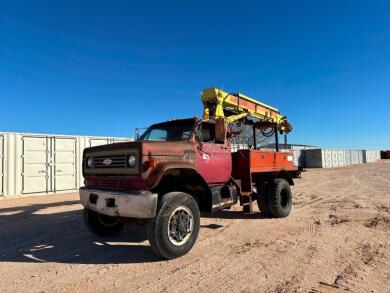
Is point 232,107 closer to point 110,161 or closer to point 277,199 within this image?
point 277,199

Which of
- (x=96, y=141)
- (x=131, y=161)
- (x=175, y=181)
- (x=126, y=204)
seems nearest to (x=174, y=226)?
(x=126, y=204)

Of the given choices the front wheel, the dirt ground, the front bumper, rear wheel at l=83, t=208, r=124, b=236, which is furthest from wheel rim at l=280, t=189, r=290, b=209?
the front bumper

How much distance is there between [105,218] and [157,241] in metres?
2.16

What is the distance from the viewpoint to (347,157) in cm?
5253

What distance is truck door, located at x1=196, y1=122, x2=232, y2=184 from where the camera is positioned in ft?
19.7

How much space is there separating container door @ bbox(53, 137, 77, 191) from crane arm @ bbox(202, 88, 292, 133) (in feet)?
32.4

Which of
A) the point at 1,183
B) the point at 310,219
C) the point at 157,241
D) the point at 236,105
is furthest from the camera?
the point at 1,183

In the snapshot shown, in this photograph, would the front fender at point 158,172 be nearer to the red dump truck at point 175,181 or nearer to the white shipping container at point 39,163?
the red dump truck at point 175,181

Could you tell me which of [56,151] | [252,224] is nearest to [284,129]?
[252,224]

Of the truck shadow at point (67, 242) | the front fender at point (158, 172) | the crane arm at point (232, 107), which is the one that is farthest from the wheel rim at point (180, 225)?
the crane arm at point (232, 107)

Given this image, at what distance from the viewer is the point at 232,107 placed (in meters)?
9.27

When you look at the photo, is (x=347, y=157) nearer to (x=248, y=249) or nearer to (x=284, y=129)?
(x=284, y=129)

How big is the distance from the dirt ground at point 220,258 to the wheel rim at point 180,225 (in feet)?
1.01

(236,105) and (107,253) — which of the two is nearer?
(107,253)
